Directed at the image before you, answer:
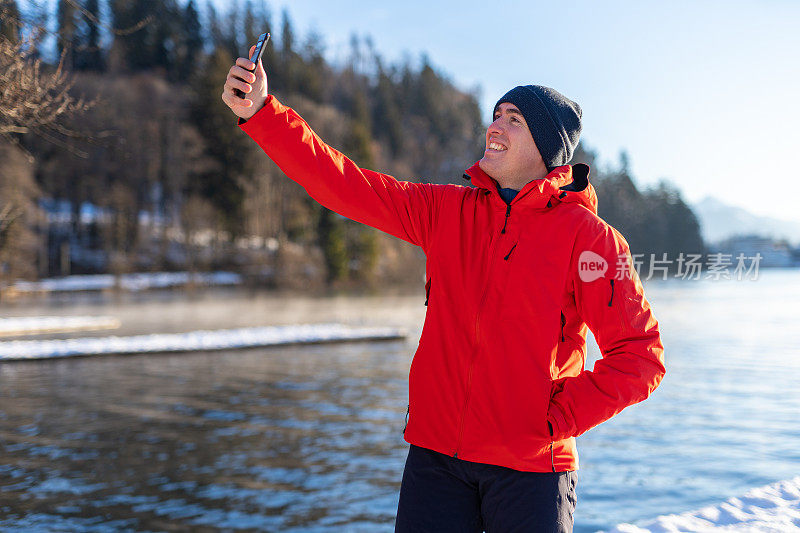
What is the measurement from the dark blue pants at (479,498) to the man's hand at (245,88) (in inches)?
43.7

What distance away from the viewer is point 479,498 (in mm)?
2031

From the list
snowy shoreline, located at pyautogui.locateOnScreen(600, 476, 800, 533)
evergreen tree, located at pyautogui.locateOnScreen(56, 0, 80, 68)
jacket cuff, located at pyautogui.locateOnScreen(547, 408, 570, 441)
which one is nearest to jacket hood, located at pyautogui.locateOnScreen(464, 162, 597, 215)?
jacket cuff, located at pyautogui.locateOnScreen(547, 408, 570, 441)

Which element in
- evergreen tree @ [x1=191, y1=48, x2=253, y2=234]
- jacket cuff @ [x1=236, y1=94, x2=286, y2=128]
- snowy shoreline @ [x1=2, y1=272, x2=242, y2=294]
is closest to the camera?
jacket cuff @ [x1=236, y1=94, x2=286, y2=128]

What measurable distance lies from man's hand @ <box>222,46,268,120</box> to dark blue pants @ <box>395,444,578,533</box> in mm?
1110

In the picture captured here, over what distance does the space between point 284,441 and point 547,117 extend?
22.9ft

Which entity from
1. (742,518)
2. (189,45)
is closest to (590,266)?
(742,518)

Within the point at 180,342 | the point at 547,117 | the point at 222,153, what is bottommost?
the point at 180,342

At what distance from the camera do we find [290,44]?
216 feet

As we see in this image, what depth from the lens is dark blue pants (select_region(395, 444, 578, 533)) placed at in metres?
1.91

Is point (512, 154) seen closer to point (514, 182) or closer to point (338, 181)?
point (514, 182)

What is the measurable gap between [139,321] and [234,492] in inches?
689

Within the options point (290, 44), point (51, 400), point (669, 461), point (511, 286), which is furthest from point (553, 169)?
point (290, 44)

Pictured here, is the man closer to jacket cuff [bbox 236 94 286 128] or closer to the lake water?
jacket cuff [bbox 236 94 286 128]

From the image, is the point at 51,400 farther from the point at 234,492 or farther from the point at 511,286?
the point at 511,286
